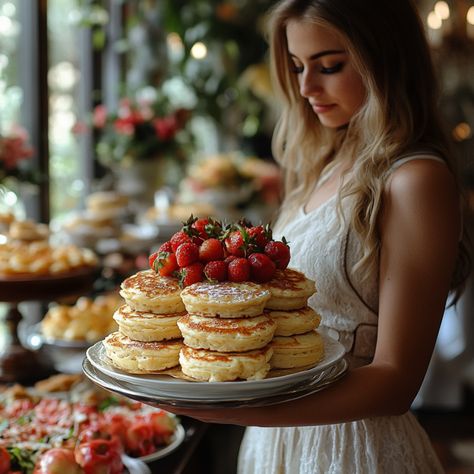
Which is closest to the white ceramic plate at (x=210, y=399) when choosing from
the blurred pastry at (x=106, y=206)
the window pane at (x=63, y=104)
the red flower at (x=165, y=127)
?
the blurred pastry at (x=106, y=206)

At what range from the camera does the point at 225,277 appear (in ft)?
4.51

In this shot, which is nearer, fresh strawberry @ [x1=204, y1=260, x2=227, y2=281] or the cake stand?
fresh strawberry @ [x1=204, y1=260, x2=227, y2=281]

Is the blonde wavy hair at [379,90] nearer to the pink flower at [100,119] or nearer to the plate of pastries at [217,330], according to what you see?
the plate of pastries at [217,330]

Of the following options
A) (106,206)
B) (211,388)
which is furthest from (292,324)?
(106,206)

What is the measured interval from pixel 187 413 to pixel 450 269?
0.64 m

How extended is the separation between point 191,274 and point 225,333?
144mm

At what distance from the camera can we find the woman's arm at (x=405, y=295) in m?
1.38

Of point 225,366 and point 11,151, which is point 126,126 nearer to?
point 11,151

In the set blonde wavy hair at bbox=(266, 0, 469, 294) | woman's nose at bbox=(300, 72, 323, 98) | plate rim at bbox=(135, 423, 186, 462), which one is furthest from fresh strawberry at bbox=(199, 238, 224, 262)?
plate rim at bbox=(135, 423, 186, 462)

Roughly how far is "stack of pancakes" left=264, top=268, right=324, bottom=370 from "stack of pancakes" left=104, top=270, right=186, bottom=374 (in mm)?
179

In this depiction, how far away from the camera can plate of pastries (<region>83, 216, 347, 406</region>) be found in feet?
4.12

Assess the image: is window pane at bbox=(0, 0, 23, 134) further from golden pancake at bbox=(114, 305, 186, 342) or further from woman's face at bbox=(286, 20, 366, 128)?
golden pancake at bbox=(114, 305, 186, 342)

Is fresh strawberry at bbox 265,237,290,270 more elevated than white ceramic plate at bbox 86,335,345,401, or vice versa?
fresh strawberry at bbox 265,237,290,270

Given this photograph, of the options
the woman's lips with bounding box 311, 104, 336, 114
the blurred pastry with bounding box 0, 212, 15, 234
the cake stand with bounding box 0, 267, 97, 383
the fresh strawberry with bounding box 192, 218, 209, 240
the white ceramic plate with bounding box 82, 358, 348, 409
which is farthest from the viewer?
the blurred pastry with bounding box 0, 212, 15, 234
